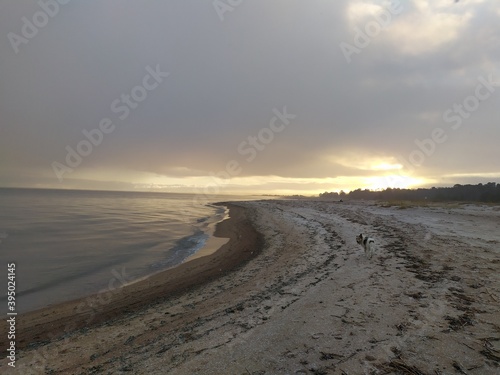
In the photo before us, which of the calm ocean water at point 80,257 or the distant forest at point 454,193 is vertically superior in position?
the distant forest at point 454,193

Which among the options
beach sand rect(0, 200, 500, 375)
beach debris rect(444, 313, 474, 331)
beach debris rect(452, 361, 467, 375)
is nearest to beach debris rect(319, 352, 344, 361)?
beach sand rect(0, 200, 500, 375)

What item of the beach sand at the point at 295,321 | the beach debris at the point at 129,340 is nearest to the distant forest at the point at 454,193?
the beach sand at the point at 295,321

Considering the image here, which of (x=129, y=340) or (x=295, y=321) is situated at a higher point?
(x=295, y=321)

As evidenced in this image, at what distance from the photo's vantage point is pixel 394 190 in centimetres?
7212

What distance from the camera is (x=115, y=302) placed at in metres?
8.28

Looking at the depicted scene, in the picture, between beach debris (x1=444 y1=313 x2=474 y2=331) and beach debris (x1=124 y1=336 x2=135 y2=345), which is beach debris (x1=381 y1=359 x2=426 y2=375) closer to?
beach debris (x1=444 y1=313 x2=474 y2=331)

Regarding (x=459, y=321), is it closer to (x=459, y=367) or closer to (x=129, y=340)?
(x=459, y=367)

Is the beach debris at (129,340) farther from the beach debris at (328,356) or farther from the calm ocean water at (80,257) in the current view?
the calm ocean water at (80,257)

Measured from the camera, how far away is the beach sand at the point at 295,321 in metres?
4.20

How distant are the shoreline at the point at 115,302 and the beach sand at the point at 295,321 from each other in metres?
0.05

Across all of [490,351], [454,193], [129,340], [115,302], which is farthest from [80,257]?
[454,193]

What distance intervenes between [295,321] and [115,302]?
581 centimetres

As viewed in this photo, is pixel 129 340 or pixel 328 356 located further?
pixel 129 340

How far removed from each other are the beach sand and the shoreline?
0.17 ft
